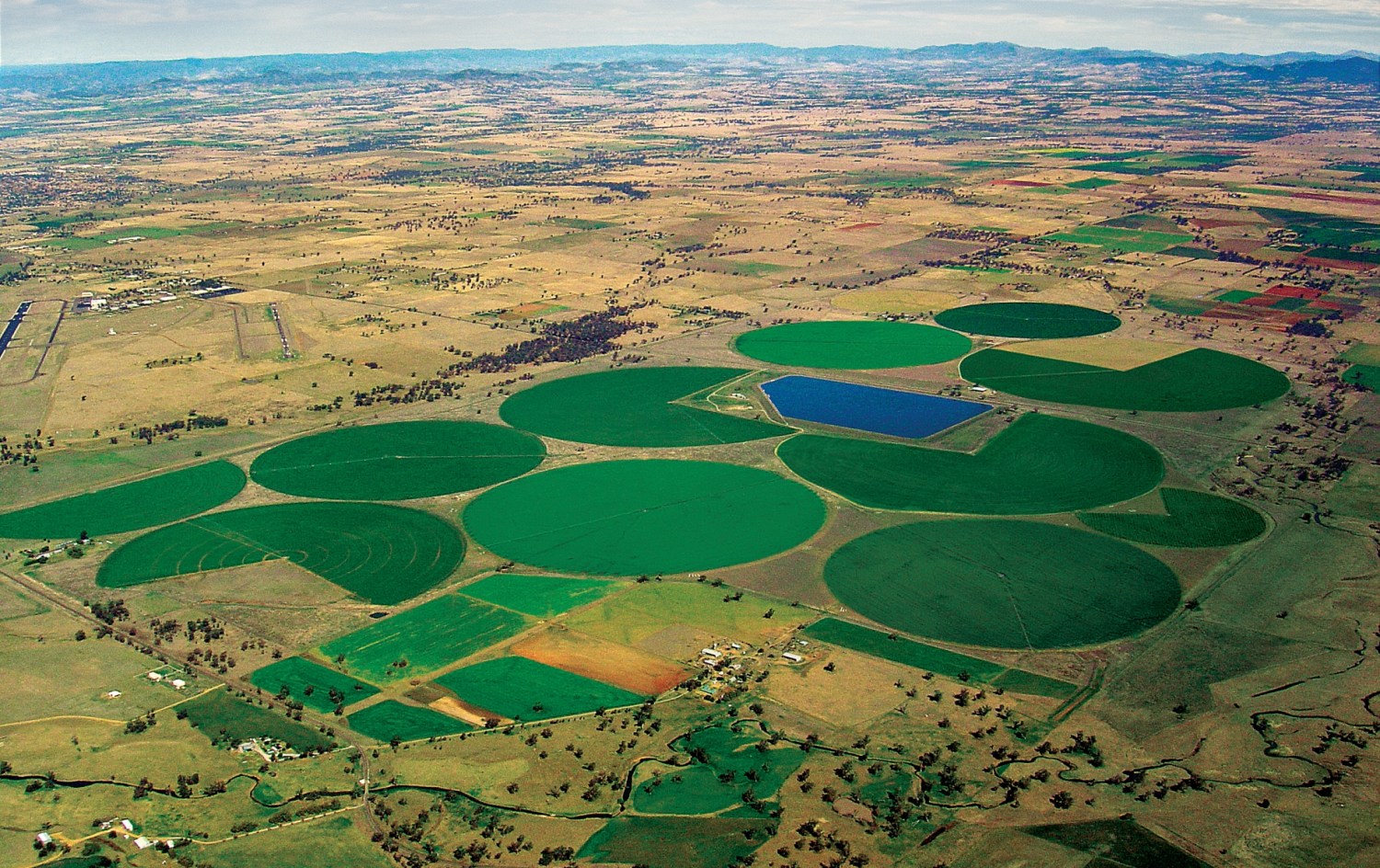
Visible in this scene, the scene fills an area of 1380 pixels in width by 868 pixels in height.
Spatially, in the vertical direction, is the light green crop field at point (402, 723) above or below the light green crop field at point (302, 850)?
above

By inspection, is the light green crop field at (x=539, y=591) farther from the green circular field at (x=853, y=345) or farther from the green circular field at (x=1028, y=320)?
the green circular field at (x=1028, y=320)

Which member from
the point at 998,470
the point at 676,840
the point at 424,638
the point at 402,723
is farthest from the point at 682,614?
the point at 998,470

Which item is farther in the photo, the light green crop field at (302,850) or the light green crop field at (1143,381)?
the light green crop field at (1143,381)

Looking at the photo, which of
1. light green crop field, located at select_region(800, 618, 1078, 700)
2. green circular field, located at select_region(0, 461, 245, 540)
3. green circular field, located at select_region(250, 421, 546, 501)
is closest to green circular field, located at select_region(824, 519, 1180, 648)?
light green crop field, located at select_region(800, 618, 1078, 700)

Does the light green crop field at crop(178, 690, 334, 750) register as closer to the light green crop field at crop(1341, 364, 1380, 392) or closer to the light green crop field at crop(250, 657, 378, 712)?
the light green crop field at crop(250, 657, 378, 712)

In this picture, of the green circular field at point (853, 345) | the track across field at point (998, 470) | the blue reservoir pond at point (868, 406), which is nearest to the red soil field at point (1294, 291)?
the green circular field at point (853, 345)

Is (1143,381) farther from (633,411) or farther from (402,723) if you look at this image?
(402,723)
